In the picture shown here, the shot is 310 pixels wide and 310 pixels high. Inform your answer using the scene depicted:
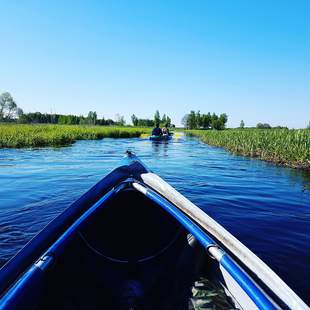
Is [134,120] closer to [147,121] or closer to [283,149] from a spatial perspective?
[147,121]

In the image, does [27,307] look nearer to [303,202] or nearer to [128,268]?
[128,268]

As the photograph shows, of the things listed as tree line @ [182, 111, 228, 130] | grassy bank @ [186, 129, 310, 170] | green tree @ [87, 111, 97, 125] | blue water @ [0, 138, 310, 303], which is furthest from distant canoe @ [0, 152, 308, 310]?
green tree @ [87, 111, 97, 125]

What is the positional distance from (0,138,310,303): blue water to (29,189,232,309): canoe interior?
1.37 meters

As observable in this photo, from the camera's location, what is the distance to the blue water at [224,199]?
4816 mm

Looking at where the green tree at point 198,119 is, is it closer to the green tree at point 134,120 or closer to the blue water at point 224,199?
the green tree at point 134,120

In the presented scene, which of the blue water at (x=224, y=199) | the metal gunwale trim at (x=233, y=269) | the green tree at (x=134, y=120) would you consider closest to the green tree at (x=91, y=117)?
the green tree at (x=134, y=120)

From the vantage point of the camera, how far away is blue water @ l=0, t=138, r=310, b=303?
482 cm

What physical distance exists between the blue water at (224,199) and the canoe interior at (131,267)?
1.37 m

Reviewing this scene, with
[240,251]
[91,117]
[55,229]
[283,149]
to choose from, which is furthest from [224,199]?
[91,117]

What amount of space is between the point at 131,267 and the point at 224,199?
15.6 feet

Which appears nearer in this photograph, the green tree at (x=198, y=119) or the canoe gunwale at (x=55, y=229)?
the canoe gunwale at (x=55, y=229)

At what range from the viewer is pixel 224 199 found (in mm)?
8031

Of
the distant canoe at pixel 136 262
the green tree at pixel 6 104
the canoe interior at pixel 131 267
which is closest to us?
the distant canoe at pixel 136 262

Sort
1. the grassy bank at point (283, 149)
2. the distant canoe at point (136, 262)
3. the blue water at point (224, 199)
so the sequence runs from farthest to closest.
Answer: the grassy bank at point (283, 149) → the blue water at point (224, 199) → the distant canoe at point (136, 262)
